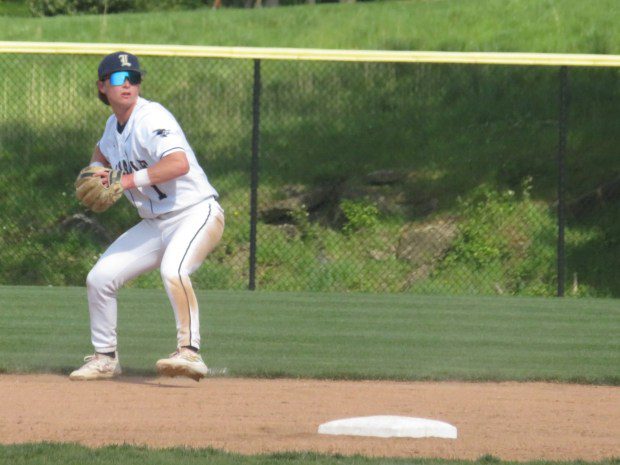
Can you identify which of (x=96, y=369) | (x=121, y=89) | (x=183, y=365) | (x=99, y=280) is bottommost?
(x=96, y=369)

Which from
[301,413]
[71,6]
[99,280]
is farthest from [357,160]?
[71,6]

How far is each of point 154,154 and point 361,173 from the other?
389 inches

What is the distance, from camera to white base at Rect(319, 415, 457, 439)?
546 cm

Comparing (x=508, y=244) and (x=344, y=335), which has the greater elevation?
(x=344, y=335)

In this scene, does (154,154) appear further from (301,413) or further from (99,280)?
(301,413)

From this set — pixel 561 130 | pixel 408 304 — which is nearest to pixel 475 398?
pixel 408 304

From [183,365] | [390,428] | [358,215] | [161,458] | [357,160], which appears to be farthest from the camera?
[357,160]

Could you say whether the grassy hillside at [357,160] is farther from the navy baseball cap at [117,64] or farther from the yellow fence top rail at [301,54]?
the navy baseball cap at [117,64]

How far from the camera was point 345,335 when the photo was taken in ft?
30.2

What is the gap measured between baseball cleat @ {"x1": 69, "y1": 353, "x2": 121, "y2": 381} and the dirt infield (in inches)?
2.9

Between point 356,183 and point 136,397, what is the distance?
398 inches

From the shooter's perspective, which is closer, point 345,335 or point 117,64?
point 117,64

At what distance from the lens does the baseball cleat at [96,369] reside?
23.3 feet

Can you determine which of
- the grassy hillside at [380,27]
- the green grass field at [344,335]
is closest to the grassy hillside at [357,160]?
the green grass field at [344,335]
